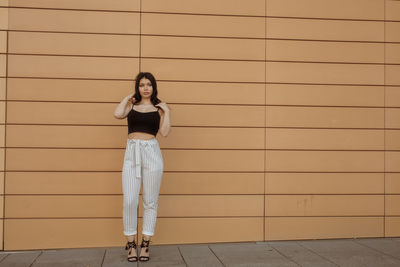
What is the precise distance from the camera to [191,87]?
17.4ft

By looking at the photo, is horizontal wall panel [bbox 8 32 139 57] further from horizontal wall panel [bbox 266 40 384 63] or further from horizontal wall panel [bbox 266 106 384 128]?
horizontal wall panel [bbox 266 106 384 128]

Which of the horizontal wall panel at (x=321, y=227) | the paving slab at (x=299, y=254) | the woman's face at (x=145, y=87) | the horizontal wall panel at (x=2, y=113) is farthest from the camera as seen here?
the horizontal wall panel at (x=321, y=227)

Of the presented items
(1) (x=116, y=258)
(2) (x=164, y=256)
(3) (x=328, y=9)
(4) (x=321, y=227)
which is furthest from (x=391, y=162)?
(1) (x=116, y=258)

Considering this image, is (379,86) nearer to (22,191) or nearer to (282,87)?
(282,87)

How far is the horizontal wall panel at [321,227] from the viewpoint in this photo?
5.39 meters

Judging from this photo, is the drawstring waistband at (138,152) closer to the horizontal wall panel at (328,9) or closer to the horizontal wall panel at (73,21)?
the horizontal wall panel at (73,21)

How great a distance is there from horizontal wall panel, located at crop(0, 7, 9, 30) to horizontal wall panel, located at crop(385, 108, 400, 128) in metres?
4.69

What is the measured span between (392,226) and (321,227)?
938 millimetres

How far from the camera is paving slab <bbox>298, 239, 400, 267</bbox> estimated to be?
4.41 metres

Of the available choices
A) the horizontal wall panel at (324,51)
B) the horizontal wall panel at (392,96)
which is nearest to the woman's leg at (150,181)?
the horizontal wall panel at (324,51)

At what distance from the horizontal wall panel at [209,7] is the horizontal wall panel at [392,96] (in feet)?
6.11

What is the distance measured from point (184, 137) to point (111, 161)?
0.90m

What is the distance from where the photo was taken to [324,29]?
5.50m

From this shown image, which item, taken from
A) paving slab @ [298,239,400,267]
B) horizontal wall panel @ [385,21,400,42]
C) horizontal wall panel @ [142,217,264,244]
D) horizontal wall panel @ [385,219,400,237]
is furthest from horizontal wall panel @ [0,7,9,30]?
horizontal wall panel @ [385,219,400,237]
